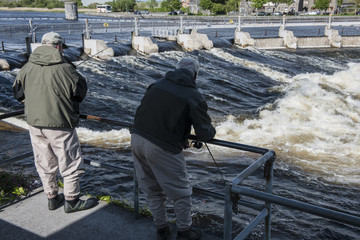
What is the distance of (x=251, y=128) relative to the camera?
13031 mm

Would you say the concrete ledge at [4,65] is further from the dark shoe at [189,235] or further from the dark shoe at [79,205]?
the dark shoe at [189,235]

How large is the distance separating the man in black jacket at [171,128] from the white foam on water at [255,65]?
21311mm

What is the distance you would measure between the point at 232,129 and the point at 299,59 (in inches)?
774

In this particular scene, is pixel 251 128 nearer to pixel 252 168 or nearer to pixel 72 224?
pixel 72 224

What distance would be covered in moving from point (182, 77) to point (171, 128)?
44 cm

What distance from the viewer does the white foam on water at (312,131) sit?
9.82m

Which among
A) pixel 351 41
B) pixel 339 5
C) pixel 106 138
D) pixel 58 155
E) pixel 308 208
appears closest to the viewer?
pixel 308 208

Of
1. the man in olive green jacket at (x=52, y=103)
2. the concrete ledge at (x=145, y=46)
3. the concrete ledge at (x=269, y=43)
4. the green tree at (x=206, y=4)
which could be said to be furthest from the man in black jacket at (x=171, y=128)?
the green tree at (x=206, y=4)

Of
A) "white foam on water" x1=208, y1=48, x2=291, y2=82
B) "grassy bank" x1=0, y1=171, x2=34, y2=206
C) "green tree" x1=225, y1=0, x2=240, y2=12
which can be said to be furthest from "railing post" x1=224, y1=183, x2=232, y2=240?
"green tree" x1=225, y1=0, x2=240, y2=12

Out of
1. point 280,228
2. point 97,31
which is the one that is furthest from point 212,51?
point 280,228

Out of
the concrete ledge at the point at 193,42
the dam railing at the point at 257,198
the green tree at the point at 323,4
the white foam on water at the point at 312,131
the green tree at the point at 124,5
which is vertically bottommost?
the white foam on water at the point at 312,131

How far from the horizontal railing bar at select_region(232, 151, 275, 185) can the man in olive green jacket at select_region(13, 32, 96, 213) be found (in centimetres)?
181

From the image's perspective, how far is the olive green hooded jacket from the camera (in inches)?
142

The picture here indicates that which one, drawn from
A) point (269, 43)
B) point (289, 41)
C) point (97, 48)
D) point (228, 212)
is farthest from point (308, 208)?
point (289, 41)
